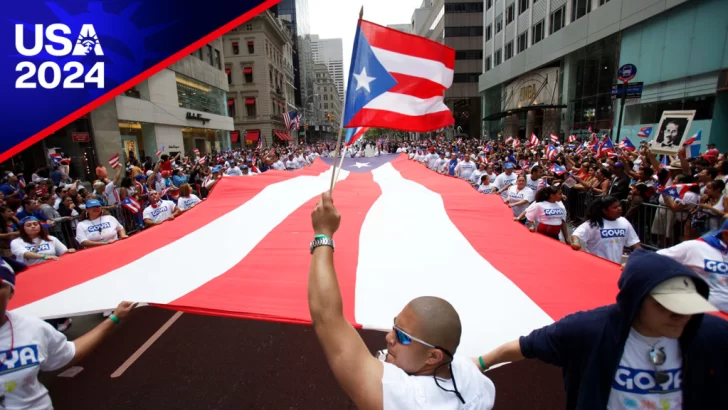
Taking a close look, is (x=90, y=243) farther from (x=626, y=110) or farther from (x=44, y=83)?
(x=626, y=110)

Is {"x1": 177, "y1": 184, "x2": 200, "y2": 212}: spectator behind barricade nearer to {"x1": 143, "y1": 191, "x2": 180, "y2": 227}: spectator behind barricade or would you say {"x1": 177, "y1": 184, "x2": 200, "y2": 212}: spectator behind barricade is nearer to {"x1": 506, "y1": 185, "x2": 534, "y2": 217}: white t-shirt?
{"x1": 143, "y1": 191, "x2": 180, "y2": 227}: spectator behind barricade

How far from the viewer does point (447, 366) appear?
1.43m

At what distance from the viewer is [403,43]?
328cm

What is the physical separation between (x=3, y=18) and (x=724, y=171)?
13138 mm

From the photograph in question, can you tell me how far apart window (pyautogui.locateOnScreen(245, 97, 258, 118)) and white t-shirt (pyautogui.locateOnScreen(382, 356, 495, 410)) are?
182ft

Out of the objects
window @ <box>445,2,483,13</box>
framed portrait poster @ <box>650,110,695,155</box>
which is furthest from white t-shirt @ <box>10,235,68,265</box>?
window @ <box>445,2,483,13</box>

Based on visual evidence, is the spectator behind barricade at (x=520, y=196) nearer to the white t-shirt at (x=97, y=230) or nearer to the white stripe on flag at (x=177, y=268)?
the white stripe on flag at (x=177, y=268)

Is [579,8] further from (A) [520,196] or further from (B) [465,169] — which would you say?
(A) [520,196]

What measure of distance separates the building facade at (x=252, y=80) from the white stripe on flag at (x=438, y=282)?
1930 inches

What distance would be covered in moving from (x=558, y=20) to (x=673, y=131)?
27108mm

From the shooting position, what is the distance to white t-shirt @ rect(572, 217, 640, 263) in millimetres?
4539

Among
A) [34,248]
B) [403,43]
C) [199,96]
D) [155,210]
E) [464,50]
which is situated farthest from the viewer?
[464,50]

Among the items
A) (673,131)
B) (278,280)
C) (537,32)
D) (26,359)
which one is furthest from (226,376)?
(537,32)

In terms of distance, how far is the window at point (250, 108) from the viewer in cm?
5253
